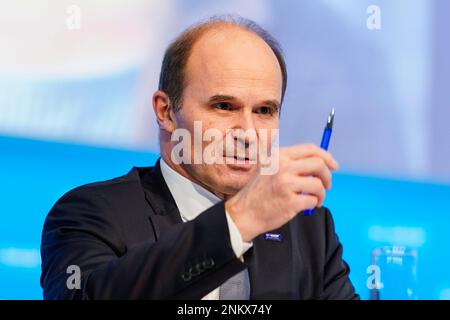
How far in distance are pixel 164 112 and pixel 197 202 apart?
36 cm

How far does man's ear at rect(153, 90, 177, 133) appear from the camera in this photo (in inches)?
100

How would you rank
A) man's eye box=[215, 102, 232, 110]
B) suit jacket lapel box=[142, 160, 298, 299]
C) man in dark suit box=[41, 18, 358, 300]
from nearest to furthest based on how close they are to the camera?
man in dark suit box=[41, 18, 358, 300] < suit jacket lapel box=[142, 160, 298, 299] < man's eye box=[215, 102, 232, 110]

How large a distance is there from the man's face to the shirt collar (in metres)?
0.03

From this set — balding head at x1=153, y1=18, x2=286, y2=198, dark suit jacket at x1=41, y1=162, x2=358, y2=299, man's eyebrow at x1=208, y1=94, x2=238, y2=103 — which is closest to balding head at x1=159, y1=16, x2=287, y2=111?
balding head at x1=153, y1=18, x2=286, y2=198

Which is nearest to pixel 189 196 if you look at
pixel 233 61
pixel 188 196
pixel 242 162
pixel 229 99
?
pixel 188 196

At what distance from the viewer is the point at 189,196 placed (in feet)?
7.96

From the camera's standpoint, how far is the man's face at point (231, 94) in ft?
7.64

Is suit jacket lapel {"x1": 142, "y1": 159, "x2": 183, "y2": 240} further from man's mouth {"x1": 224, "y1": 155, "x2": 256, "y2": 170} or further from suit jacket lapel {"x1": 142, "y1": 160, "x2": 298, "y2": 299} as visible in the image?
man's mouth {"x1": 224, "y1": 155, "x2": 256, "y2": 170}

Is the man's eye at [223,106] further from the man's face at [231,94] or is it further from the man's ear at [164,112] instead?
the man's ear at [164,112]

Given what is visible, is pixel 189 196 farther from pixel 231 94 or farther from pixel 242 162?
pixel 231 94

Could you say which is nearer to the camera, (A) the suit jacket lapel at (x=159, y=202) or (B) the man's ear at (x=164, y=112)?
(A) the suit jacket lapel at (x=159, y=202)

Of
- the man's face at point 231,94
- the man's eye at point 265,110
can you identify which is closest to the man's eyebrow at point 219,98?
the man's face at point 231,94

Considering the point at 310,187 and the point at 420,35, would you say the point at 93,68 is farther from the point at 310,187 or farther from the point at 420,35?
the point at 310,187
